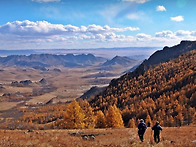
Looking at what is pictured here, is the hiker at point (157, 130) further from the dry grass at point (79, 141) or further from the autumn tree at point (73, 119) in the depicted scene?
the autumn tree at point (73, 119)

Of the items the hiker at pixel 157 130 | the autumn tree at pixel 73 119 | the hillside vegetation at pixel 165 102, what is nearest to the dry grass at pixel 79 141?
the hiker at pixel 157 130

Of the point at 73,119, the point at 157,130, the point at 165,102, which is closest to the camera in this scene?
the point at 157,130

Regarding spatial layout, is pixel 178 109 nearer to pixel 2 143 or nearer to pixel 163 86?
pixel 163 86

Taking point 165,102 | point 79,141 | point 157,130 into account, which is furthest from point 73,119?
point 165,102

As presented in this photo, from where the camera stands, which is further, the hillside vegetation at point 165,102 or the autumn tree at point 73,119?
the hillside vegetation at point 165,102

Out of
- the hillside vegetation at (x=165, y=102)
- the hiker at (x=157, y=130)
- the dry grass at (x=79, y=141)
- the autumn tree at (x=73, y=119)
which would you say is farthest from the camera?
the hillside vegetation at (x=165, y=102)

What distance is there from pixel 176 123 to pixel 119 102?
95133 millimetres

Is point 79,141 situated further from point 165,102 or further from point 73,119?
point 165,102

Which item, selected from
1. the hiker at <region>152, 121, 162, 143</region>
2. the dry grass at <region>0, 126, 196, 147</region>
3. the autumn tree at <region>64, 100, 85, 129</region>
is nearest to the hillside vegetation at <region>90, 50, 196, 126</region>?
the autumn tree at <region>64, 100, 85, 129</region>

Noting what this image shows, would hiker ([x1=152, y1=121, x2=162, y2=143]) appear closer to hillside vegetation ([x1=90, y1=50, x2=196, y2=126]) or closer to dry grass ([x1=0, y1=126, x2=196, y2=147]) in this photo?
dry grass ([x1=0, y1=126, x2=196, y2=147])

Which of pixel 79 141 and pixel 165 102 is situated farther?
pixel 165 102

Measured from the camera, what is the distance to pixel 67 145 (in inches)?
827

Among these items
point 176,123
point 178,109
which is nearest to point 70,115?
point 176,123

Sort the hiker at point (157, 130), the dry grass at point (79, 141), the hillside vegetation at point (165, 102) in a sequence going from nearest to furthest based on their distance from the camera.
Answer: the dry grass at point (79, 141) < the hiker at point (157, 130) < the hillside vegetation at point (165, 102)
